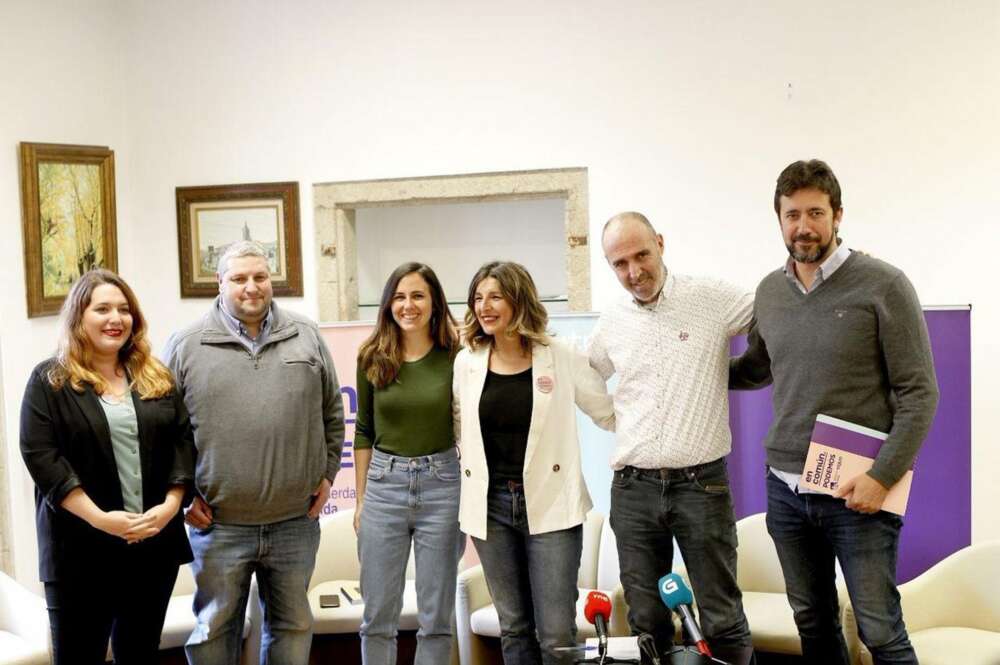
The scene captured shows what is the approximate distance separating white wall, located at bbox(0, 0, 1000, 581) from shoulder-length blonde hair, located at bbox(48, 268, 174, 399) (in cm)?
196

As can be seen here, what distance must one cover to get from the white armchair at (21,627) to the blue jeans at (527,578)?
165 cm

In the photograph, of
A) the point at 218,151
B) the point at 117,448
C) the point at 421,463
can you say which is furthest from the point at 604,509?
the point at 218,151

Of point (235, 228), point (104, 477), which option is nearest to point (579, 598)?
point (104, 477)

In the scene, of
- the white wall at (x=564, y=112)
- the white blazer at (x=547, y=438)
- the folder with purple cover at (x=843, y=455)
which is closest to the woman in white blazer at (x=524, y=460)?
the white blazer at (x=547, y=438)

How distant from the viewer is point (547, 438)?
3.25 metres

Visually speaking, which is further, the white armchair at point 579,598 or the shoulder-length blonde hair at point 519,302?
the white armchair at point 579,598

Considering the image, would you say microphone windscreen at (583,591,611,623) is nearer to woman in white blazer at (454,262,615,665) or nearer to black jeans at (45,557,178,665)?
woman in white blazer at (454,262,615,665)

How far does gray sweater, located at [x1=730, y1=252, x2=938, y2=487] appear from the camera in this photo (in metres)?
2.66

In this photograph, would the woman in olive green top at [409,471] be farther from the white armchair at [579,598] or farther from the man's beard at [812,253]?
the man's beard at [812,253]

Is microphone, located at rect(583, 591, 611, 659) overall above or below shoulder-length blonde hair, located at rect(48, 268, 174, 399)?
below

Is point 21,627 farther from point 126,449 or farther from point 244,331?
point 244,331

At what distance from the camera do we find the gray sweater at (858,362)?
8.72 feet

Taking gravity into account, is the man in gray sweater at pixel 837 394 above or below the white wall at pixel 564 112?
below

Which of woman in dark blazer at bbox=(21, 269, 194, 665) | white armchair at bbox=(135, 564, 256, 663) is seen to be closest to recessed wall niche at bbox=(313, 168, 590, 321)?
white armchair at bbox=(135, 564, 256, 663)
